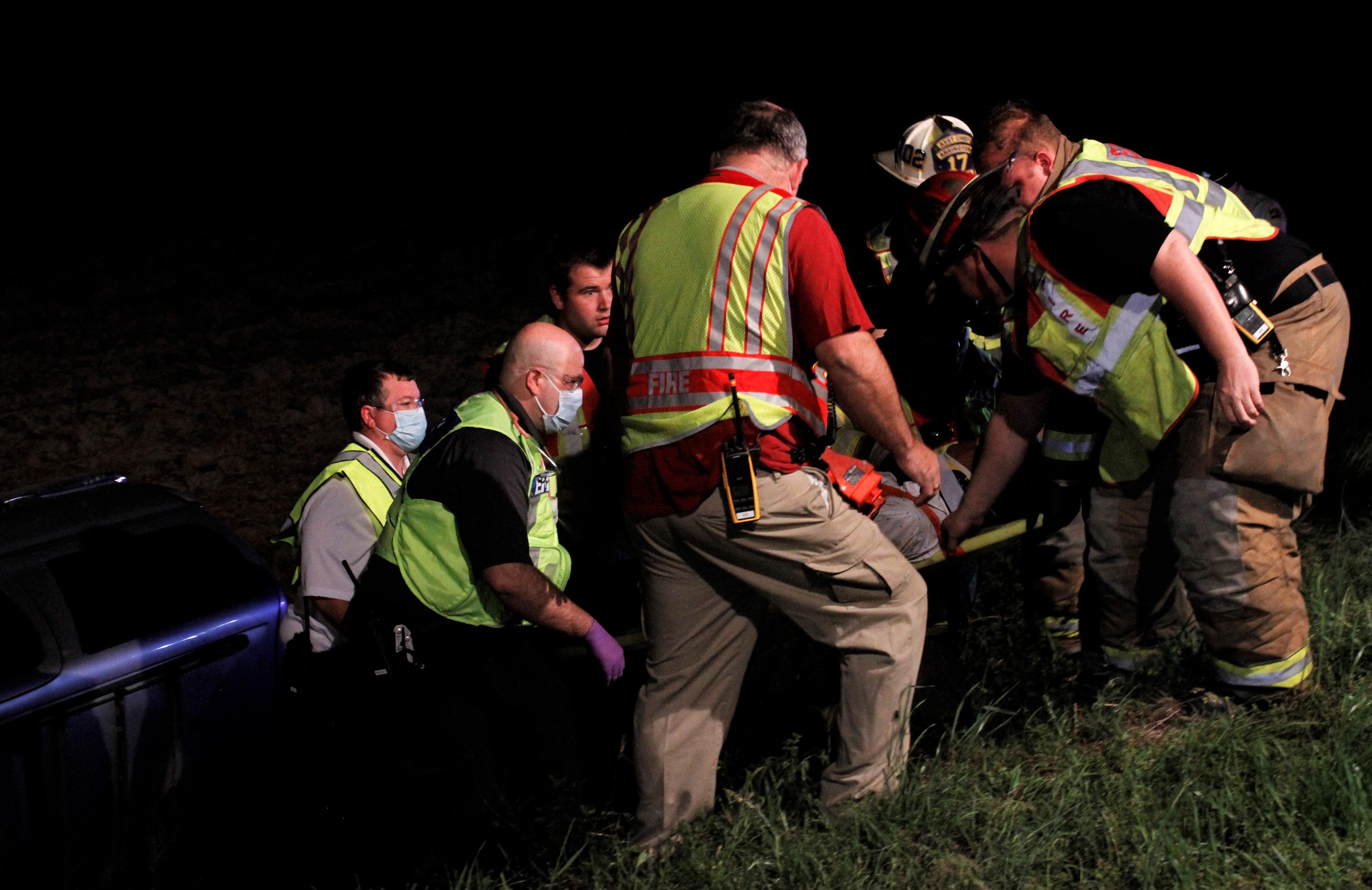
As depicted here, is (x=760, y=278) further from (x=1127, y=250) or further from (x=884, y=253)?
(x=884, y=253)

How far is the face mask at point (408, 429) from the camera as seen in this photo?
370 centimetres

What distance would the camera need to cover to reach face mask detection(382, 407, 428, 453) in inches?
146

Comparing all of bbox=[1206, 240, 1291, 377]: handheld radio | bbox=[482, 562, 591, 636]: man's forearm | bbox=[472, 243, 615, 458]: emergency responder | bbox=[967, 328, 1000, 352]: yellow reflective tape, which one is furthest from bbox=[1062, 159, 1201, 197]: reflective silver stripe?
bbox=[482, 562, 591, 636]: man's forearm

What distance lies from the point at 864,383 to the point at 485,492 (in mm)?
898

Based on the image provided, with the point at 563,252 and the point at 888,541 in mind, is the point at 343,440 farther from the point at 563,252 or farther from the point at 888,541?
the point at 888,541

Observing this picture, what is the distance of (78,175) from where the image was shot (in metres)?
4.87

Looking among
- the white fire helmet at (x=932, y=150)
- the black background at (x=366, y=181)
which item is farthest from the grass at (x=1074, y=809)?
the black background at (x=366, y=181)

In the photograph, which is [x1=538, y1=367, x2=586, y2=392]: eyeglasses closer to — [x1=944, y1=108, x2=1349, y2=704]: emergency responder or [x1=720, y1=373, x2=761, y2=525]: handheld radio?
[x1=720, y1=373, x2=761, y2=525]: handheld radio

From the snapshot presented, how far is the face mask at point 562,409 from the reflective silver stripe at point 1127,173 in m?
1.26

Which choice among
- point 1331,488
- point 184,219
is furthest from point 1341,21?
point 184,219

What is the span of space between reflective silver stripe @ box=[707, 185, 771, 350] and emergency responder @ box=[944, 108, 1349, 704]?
673mm

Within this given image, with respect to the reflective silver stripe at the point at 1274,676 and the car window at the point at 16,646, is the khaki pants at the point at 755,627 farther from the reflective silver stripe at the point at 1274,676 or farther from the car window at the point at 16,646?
the car window at the point at 16,646

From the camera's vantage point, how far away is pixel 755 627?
9.18ft

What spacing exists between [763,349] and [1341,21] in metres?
5.08
